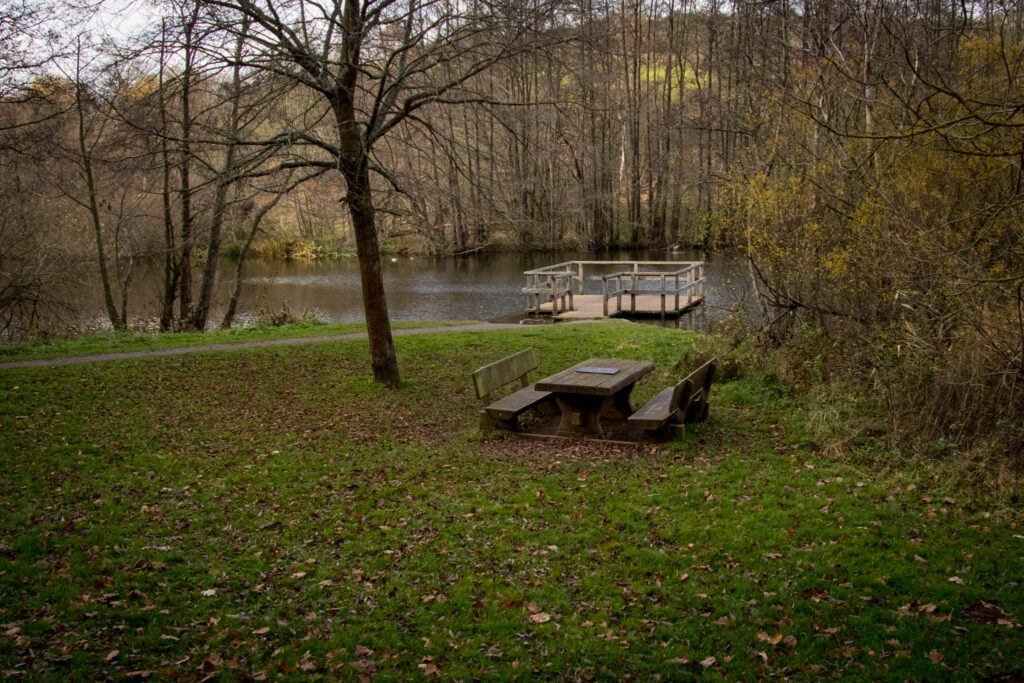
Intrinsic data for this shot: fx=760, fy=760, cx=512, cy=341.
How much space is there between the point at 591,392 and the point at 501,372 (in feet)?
5.38

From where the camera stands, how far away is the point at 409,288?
99.8ft

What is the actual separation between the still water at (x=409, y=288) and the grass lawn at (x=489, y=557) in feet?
40.0

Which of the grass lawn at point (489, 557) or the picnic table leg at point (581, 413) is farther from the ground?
the picnic table leg at point (581, 413)

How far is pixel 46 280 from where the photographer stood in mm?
16953

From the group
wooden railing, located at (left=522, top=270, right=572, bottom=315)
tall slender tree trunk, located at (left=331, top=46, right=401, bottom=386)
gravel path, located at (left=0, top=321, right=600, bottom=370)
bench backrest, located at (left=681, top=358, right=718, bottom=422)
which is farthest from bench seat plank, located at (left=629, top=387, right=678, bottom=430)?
wooden railing, located at (left=522, top=270, right=572, bottom=315)

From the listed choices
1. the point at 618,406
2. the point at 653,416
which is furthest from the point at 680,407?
the point at 618,406

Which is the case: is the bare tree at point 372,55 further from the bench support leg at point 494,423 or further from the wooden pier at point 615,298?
the wooden pier at point 615,298

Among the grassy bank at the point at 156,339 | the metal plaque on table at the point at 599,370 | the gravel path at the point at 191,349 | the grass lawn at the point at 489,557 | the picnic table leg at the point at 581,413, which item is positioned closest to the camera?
the grass lawn at the point at 489,557

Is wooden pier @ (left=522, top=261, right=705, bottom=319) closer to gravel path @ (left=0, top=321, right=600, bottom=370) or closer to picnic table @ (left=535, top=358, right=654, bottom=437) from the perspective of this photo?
gravel path @ (left=0, top=321, right=600, bottom=370)

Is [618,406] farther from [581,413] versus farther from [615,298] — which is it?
[615,298]

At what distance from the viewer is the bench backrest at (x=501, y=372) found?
838cm

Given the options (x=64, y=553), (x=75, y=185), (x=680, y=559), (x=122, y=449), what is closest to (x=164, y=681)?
(x=64, y=553)

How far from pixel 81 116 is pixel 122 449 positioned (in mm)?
12374

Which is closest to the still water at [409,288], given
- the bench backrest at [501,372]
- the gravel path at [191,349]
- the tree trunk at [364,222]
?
the gravel path at [191,349]
